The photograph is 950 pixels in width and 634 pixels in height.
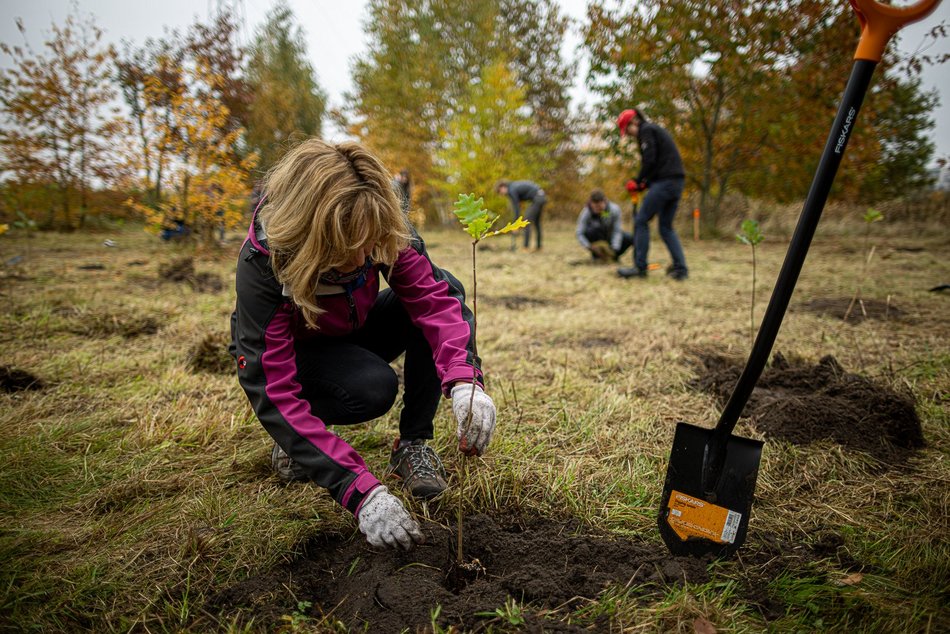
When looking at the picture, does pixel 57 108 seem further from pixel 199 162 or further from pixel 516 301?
pixel 516 301

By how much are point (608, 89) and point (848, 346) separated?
9.53 m

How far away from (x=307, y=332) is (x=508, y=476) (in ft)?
3.00

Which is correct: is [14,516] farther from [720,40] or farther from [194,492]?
[720,40]

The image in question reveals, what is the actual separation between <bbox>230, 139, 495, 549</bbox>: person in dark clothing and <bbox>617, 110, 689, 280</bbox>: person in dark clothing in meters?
4.68

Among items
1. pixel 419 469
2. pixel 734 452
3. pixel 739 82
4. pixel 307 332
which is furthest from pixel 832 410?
pixel 739 82

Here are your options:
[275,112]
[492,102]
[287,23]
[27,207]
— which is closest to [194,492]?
[27,207]

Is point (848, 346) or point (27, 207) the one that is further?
point (27, 207)

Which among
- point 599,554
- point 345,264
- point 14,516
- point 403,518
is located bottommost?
point 14,516

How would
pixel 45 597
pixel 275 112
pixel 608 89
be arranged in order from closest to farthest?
pixel 45 597
pixel 608 89
pixel 275 112

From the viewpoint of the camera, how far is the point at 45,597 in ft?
4.20

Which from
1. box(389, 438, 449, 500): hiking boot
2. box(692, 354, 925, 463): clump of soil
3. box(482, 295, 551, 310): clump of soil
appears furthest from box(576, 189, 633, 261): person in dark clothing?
box(389, 438, 449, 500): hiking boot

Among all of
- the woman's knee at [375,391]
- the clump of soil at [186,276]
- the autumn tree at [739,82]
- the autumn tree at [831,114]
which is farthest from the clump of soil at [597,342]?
the autumn tree at [739,82]

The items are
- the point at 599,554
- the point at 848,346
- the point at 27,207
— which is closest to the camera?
the point at 599,554

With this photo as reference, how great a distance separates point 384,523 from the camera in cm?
131
